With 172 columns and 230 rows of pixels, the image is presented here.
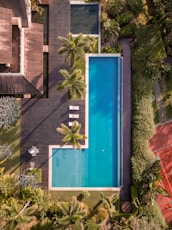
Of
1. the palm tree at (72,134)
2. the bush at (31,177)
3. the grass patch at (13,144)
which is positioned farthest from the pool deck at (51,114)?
the palm tree at (72,134)

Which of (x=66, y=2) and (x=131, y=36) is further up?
(x=66, y=2)

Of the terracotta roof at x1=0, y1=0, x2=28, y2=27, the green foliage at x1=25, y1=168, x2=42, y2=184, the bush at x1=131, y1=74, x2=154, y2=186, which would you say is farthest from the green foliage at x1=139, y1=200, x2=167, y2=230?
the terracotta roof at x1=0, y1=0, x2=28, y2=27

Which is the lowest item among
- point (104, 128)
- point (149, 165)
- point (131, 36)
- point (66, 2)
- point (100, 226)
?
point (100, 226)

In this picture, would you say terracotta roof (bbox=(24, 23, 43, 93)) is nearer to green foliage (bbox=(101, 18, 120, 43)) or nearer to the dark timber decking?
the dark timber decking

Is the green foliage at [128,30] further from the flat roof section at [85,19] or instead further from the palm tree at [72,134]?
the palm tree at [72,134]

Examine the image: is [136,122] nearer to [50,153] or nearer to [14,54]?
[50,153]

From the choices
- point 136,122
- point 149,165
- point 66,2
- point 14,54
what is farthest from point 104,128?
point 66,2
